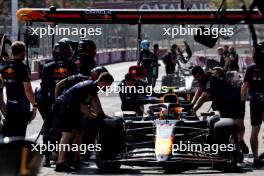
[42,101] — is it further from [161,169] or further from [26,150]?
[26,150]

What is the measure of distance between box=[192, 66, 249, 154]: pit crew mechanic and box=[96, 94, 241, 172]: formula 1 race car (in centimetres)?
57

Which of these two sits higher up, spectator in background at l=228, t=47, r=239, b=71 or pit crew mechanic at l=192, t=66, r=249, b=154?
spectator in background at l=228, t=47, r=239, b=71

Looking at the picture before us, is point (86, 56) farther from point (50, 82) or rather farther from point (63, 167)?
point (63, 167)

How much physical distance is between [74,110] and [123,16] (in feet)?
18.7

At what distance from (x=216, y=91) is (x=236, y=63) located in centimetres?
1758

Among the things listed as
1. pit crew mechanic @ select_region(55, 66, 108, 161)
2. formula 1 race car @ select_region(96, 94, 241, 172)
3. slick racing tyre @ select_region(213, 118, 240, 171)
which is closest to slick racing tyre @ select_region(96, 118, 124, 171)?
formula 1 race car @ select_region(96, 94, 241, 172)

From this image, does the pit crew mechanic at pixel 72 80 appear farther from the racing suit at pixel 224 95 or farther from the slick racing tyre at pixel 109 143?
the racing suit at pixel 224 95

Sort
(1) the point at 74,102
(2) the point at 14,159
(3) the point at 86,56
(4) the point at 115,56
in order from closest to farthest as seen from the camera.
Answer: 1. (2) the point at 14,159
2. (1) the point at 74,102
3. (3) the point at 86,56
4. (4) the point at 115,56

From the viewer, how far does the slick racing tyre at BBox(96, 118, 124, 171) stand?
12.3 m

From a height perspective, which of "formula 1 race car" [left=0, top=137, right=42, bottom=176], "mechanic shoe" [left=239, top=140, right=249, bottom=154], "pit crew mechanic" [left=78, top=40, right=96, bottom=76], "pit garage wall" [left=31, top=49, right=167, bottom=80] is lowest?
"mechanic shoe" [left=239, top=140, right=249, bottom=154]

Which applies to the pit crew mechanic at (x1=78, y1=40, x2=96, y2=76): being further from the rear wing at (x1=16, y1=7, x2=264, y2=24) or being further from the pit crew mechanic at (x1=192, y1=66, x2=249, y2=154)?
the rear wing at (x1=16, y1=7, x2=264, y2=24)

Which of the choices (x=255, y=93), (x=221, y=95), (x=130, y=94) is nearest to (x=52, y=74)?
(x=130, y=94)

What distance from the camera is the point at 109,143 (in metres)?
12.3

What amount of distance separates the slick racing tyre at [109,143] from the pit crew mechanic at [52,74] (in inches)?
35.0
